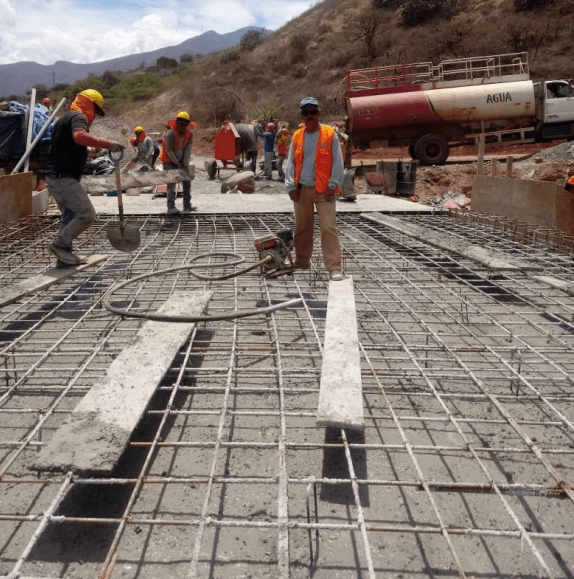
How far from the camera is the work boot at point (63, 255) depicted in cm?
458

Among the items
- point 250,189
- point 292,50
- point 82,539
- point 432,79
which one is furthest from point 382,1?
point 82,539

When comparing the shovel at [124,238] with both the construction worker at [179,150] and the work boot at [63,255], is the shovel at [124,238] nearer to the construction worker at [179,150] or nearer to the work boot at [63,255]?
the work boot at [63,255]

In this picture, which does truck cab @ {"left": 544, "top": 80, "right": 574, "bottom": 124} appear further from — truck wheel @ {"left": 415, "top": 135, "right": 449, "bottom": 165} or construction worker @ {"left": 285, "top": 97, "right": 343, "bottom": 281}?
construction worker @ {"left": 285, "top": 97, "right": 343, "bottom": 281}

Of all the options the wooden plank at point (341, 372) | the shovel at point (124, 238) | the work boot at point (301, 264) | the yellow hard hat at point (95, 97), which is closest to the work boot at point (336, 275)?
the work boot at point (301, 264)

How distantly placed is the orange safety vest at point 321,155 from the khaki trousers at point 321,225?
0.10 meters

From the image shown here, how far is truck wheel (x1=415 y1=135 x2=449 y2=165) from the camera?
14750mm

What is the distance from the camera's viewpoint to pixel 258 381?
2.85 metres

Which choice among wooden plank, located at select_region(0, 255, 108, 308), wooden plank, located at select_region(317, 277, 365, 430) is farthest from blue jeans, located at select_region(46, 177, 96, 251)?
wooden plank, located at select_region(317, 277, 365, 430)

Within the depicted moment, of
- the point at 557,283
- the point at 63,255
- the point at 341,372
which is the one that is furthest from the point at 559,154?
the point at 341,372

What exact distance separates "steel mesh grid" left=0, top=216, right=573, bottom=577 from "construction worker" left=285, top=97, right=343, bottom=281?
57 centimetres

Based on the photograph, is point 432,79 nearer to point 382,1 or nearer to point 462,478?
point 462,478

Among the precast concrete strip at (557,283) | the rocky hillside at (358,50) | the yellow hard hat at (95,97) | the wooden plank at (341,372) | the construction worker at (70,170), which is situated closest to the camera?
the wooden plank at (341,372)

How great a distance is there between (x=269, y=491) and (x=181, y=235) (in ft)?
16.3

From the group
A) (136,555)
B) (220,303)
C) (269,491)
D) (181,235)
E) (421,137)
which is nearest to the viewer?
(136,555)
